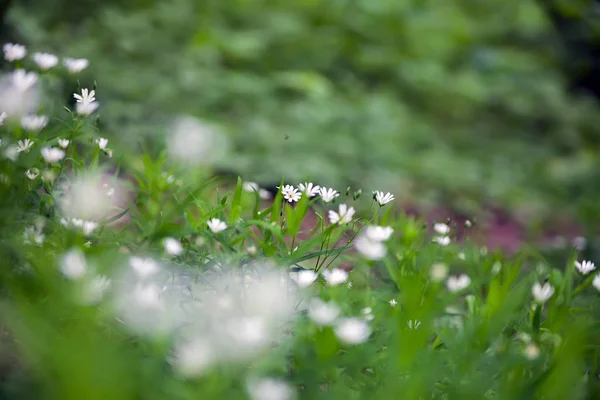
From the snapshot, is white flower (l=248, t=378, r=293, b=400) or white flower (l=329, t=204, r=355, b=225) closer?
white flower (l=248, t=378, r=293, b=400)

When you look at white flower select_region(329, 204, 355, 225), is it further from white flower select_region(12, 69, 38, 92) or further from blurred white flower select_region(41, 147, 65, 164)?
white flower select_region(12, 69, 38, 92)

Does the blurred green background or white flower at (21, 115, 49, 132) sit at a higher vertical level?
white flower at (21, 115, 49, 132)

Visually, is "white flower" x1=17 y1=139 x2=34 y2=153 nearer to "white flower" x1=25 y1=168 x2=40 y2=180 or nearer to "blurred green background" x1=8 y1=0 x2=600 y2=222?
"white flower" x1=25 y1=168 x2=40 y2=180

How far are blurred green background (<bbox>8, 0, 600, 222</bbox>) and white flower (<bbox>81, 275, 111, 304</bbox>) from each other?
1.65m

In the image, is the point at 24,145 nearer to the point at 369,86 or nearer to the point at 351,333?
the point at 351,333

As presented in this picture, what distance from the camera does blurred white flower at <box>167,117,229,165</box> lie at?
186cm

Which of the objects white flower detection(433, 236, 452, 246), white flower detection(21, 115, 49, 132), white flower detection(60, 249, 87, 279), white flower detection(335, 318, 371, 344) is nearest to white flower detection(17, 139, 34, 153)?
white flower detection(21, 115, 49, 132)

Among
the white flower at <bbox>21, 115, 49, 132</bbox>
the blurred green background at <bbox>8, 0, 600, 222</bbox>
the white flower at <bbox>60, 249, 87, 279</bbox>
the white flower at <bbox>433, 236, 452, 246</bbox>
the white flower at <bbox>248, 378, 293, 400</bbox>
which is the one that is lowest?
the blurred green background at <bbox>8, 0, 600, 222</bbox>

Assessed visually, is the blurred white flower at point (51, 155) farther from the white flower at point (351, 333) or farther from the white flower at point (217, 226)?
the white flower at point (351, 333)

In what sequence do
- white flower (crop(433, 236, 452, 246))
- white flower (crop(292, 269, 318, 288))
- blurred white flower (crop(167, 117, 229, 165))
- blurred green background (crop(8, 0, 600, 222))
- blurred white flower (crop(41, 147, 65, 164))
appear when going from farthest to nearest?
blurred green background (crop(8, 0, 600, 222)) < blurred white flower (crop(167, 117, 229, 165)) < white flower (crop(433, 236, 452, 246)) < blurred white flower (crop(41, 147, 65, 164)) < white flower (crop(292, 269, 318, 288))

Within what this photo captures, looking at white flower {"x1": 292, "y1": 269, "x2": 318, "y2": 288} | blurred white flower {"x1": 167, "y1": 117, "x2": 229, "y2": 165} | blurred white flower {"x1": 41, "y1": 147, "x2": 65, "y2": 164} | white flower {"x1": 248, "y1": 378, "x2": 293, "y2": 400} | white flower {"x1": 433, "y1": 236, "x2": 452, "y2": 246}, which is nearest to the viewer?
white flower {"x1": 248, "y1": 378, "x2": 293, "y2": 400}

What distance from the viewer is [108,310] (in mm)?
849

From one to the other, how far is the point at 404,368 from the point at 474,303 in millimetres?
420

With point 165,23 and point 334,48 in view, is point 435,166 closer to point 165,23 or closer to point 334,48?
point 334,48
